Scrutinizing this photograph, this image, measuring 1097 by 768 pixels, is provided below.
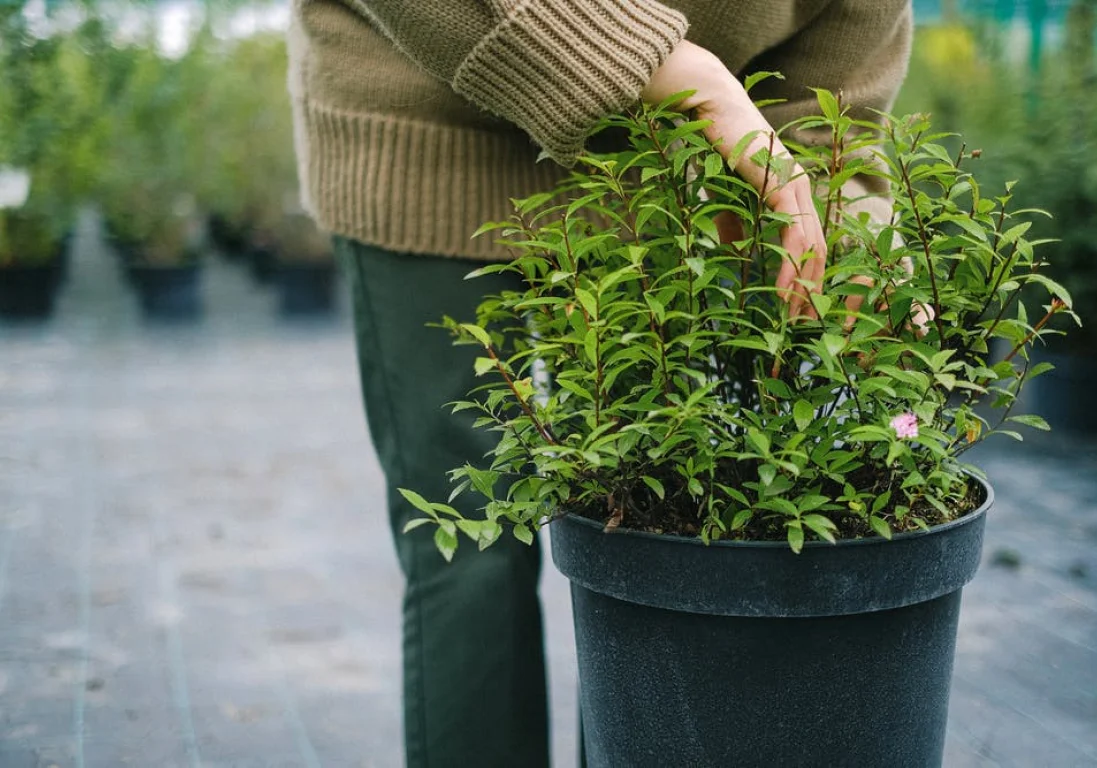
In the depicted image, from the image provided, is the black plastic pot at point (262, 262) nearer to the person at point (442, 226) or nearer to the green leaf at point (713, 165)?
the person at point (442, 226)

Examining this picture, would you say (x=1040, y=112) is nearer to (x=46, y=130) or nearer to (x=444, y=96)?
(x=444, y=96)

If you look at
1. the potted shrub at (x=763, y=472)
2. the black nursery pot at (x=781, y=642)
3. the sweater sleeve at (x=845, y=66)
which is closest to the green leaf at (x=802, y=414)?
the potted shrub at (x=763, y=472)

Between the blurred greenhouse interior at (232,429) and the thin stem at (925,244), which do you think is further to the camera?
the blurred greenhouse interior at (232,429)

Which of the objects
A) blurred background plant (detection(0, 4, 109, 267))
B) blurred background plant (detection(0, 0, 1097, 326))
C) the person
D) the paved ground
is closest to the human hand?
the person

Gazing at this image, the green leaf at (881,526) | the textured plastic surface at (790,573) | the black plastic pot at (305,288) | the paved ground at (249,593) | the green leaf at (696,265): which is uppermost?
the green leaf at (696,265)

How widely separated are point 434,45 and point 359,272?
0.42m

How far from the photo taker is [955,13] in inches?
296

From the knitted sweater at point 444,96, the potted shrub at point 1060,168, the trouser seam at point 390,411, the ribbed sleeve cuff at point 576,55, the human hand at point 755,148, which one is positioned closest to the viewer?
the human hand at point 755,148

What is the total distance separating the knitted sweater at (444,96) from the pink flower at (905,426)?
48cm

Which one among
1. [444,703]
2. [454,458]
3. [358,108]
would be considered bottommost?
[444,703]

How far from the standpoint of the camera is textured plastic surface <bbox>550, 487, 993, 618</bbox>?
107 cm

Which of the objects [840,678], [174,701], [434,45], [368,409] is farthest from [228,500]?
[840,678]

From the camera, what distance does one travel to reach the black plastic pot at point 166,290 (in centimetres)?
721

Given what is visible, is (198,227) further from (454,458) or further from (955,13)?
(454,458)
